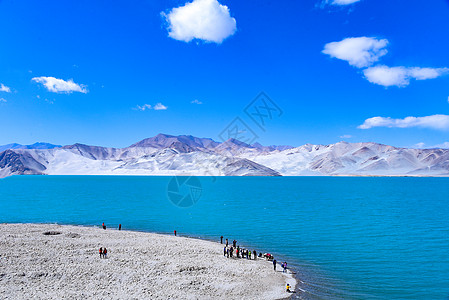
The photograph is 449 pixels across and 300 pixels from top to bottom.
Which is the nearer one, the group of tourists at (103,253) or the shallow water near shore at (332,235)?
the shallow water near shore at (332,235)

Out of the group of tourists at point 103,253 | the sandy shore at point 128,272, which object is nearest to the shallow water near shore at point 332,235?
the sandy shore at point 128,272

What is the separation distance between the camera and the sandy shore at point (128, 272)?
840 inches

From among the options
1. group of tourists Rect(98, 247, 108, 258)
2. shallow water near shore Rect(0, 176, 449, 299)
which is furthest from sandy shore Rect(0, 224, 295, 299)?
shallow water near shore Rect(0, 176, 449, 299)

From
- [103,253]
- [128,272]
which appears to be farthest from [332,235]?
[103,253]

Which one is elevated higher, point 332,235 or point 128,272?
point 332,235

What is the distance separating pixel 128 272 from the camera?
81.4 feet

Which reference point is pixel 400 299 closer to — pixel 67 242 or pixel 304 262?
pixel 304 262

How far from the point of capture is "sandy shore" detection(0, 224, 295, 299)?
840 inches

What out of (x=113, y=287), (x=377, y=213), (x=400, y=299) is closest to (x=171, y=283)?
(x=113, y=287)

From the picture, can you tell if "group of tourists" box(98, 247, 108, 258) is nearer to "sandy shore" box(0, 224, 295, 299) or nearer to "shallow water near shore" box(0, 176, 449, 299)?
"sandy shore" box(0, 224, 295, 299)

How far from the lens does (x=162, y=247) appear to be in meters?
32.9

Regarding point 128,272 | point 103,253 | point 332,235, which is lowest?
point 128,272

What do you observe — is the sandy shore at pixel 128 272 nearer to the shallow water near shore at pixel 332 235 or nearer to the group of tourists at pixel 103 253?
the group of tourists at pixel 103 253

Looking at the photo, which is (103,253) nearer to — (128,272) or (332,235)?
(128,272)
